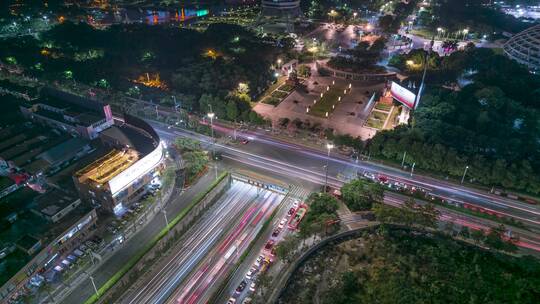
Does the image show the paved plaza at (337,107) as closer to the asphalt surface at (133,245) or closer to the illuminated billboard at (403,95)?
the illuminated billboard at (403,95)

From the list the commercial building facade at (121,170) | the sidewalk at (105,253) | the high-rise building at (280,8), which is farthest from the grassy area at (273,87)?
the high-rise building at (280,8)

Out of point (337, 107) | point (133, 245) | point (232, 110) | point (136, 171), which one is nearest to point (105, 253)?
point (133, 245)

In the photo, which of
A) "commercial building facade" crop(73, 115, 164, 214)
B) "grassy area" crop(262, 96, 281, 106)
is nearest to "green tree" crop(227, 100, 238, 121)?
"grassy area" crop(262, 96, 281, 106)

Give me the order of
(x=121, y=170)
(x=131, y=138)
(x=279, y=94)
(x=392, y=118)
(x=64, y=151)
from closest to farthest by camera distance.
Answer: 1. (x=121, y=170)
2. (x=131, y=138)
3. (x=64, y=151)
4. (x=392, y=118)
5. (x=279, y=94)

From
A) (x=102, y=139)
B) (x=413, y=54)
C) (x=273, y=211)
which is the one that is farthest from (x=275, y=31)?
(x=273, y=211)

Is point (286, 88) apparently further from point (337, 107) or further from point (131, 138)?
point (131, 138)

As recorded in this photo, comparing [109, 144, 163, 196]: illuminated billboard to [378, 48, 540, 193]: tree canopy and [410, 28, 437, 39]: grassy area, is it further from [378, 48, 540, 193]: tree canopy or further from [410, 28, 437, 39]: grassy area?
[410, 28, 437, 39]: grassy area
